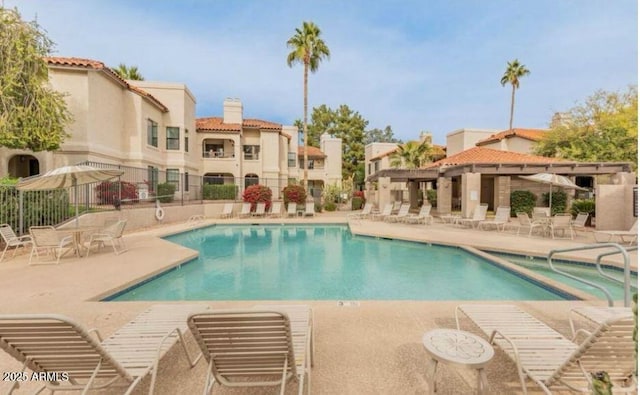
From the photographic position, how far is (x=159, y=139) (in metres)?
22.3

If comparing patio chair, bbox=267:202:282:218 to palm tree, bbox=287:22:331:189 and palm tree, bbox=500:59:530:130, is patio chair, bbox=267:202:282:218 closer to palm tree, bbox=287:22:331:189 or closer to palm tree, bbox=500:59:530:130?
palm tree, bbox=287:22:331:189

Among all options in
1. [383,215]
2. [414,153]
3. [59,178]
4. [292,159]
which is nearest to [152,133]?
[59,178]

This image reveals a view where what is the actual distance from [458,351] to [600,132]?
27485 millimetres

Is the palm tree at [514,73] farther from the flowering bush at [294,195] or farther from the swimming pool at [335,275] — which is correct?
the swimming pool at [335,275]

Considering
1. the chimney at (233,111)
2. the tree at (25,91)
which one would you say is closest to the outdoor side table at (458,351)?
the tree at (25,91)

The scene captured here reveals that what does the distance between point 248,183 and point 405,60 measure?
16749 mm

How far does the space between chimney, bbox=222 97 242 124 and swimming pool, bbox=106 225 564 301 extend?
705 inches

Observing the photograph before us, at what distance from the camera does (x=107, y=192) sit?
1437 cm

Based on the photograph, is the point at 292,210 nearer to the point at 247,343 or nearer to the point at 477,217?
the point at 477,217

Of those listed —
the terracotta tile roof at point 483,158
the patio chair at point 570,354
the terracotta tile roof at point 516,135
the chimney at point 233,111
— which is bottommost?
the patio chair at point 570,354

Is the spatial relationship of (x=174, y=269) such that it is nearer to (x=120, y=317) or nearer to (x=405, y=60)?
(x=120, y=317)

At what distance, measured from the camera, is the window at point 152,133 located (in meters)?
20.6

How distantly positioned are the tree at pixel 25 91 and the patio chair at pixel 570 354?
16.4m

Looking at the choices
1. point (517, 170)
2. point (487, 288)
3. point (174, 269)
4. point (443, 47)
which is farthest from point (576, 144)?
point (174, 269)
